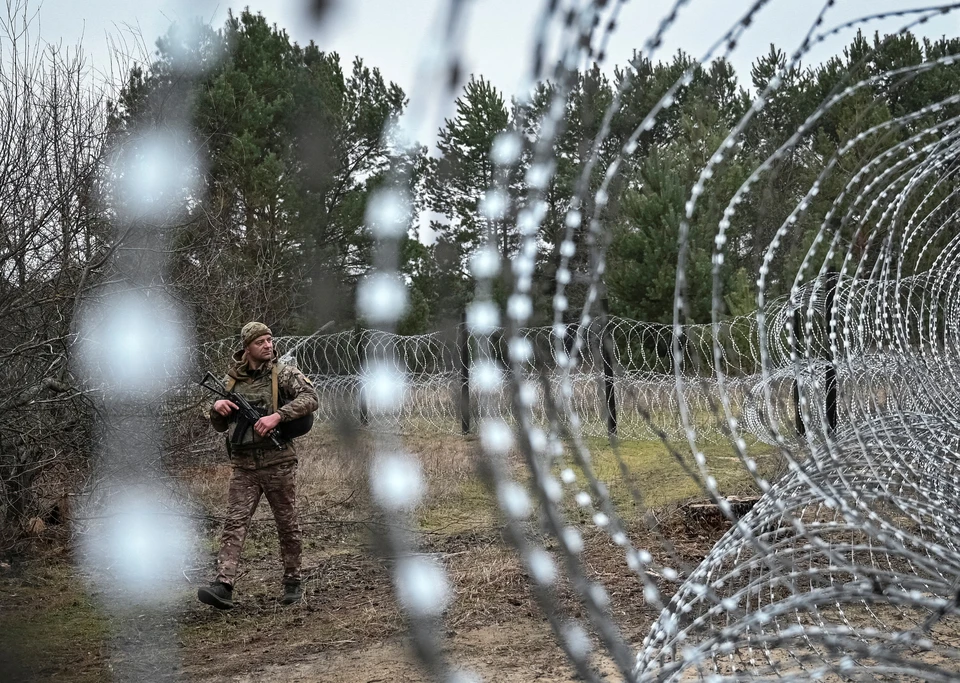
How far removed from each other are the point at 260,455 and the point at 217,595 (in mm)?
771

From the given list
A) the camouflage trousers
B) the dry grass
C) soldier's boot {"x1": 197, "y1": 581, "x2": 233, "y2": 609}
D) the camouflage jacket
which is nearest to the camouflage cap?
the camouflage jacket

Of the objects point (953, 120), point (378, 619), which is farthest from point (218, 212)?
point (953, 120)

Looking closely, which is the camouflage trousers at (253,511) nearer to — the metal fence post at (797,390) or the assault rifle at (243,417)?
the assault rifle at (243,417)

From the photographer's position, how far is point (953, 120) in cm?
215

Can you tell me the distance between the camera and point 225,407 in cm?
511

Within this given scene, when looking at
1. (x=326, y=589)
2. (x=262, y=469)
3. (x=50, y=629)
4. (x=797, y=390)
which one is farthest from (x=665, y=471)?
(x=50, y=629)

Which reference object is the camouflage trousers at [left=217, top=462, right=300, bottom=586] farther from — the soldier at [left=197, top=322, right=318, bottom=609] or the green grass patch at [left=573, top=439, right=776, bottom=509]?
the green grass patch at [left=573, top=439, right=776, bottom=509]

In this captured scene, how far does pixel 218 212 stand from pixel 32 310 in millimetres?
1696

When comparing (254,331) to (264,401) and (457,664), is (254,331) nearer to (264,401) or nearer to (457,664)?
(264,401)

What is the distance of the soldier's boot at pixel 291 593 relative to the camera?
207 inches

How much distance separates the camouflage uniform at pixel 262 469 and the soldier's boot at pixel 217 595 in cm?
4

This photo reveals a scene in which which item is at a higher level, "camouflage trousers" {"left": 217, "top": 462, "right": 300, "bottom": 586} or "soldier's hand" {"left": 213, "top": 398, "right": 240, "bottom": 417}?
"soldier's hand" {"left": 213, "top": 398, "right": 240, "bottom": 417}

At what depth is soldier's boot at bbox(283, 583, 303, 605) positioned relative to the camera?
526 cm

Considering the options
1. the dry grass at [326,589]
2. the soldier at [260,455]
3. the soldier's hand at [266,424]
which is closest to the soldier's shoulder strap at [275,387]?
the soldier at [260,455]
